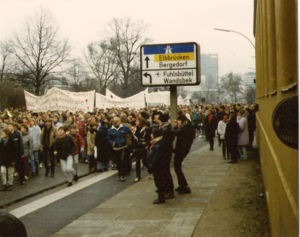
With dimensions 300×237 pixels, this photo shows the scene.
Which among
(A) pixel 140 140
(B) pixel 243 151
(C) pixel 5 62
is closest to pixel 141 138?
(A) pixel 140 140

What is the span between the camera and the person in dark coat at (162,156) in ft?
27.8

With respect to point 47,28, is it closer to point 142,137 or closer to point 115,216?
point 142,137

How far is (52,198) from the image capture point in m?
9.41

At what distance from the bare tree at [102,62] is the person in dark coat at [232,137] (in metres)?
20.1

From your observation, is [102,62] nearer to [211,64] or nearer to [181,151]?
[211,64]

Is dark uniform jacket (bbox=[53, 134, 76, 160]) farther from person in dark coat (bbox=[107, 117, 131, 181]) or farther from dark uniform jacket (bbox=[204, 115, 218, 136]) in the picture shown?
dark uniform jacket (bbox=[204, 115, 218, 136])

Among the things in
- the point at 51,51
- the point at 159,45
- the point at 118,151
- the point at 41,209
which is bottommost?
the point at 41,209

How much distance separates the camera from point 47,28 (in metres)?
21.1

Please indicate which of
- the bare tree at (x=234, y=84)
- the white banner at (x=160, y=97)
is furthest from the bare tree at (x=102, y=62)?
the bare tree at (x=234, y=84)

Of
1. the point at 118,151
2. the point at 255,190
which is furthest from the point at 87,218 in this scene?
the point at 118,151

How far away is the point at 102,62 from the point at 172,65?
94.4ft

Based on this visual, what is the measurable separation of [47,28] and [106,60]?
19.3m

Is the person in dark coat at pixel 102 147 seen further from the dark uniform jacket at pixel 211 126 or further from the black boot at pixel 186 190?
the dark uniform jacket at pixel 211 126

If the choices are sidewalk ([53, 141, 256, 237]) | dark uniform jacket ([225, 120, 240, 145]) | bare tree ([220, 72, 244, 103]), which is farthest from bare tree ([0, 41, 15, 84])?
bare tree ([220, 72, 244, 103])
